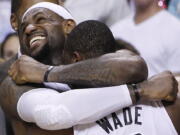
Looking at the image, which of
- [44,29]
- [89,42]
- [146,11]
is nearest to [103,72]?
[89,42]

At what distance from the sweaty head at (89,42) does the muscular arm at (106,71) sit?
5 centimetres

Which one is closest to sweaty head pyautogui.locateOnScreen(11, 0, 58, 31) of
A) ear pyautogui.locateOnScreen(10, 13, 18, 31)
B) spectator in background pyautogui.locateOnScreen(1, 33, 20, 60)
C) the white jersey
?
ear pyautogui.locateOnScreen(10, 13, 18, 31)

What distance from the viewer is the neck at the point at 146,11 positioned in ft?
14.1

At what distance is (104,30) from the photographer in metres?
2.37

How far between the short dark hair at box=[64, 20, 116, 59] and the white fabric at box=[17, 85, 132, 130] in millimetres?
162

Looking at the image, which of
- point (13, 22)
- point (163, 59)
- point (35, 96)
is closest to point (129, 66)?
point (35, 96)

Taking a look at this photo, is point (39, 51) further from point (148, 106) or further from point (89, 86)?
point (148, 106)

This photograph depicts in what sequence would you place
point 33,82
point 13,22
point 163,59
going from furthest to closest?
point 163,59, point 13,22, point 33,82

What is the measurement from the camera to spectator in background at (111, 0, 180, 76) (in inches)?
160

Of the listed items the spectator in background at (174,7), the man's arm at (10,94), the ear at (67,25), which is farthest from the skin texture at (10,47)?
the man's arm at (10,94)

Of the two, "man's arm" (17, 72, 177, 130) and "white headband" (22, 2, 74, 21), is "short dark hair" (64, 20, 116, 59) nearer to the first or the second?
"man's arm" (17, 72, 177, 130)

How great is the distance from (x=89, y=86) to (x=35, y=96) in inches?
8.2

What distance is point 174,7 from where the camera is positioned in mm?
4395

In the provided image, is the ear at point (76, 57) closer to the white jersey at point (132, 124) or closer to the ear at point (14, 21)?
the white jersey at point (132, 124)
